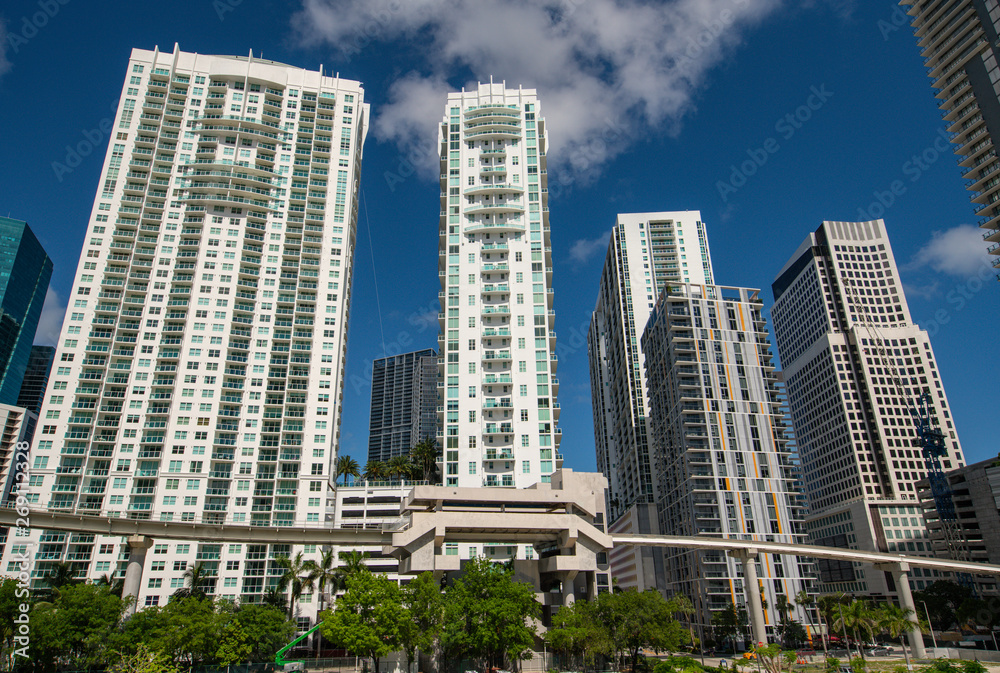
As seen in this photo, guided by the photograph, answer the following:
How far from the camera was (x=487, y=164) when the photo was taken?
11406cm

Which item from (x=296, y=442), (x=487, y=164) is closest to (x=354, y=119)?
(x=487, y=164)

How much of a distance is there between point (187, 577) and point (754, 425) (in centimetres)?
10880

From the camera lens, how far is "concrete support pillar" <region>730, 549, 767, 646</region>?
75.5m

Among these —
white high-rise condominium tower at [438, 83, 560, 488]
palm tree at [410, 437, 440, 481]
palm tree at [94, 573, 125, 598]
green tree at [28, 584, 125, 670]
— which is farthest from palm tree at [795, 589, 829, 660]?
palm tree at [94, 573, 125, 598]

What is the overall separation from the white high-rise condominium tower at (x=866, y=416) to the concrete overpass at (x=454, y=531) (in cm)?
10430

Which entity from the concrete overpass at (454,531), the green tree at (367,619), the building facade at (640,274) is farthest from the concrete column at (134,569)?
the building facade at (640,274)

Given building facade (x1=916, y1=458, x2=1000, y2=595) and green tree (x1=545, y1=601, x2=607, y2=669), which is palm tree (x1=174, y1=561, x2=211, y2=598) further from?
building facade (x1=916, y1=458, x2=1000, y2=595)

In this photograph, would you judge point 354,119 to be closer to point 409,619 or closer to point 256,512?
point 256,512

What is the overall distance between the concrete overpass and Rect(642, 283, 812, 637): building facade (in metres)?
42.0

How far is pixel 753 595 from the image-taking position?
77062mm

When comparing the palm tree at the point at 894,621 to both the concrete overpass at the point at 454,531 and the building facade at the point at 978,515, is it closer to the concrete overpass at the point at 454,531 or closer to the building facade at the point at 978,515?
the concrete overpass at the point at 454,531

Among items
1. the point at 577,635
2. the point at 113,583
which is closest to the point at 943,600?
the point at 577,635

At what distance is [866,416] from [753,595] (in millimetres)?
124947

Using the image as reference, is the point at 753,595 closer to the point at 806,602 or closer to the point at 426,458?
the point at 806,602
